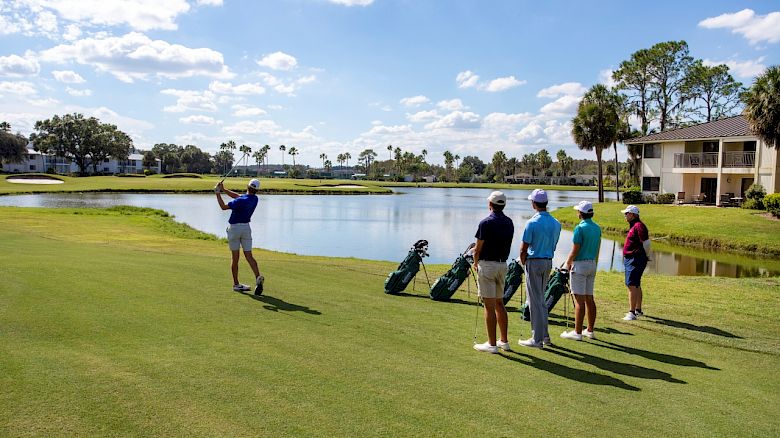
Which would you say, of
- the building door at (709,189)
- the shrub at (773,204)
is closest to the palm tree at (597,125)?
the building door at (709,189)

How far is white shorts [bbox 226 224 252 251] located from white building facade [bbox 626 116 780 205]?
4382cm

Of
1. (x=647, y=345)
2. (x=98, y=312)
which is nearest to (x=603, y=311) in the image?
(x=647, y=345)

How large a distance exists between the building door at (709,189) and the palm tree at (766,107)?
34.4ft

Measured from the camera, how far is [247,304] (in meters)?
10.4

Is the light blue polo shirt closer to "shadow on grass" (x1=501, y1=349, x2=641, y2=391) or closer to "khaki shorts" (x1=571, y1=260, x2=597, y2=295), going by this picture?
"khaki shorts" (x1=571, y1=260, x2=597, y2=295)

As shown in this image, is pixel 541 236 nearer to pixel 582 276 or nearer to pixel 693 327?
pixel 582 276

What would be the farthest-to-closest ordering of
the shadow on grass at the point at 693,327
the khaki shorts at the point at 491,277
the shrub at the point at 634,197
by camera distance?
the shrub at the point at 634,197 → the shadow on grass at the point at 693,327 → the khaki shorts at the point at 491,277

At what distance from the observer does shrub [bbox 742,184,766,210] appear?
4156cm

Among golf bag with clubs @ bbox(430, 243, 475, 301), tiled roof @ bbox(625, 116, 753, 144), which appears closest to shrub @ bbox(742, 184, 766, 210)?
tiled roof @ bbox(625, 116, 753, 144)

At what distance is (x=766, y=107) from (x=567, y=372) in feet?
130

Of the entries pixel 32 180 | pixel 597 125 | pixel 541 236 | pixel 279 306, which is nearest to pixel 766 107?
pixel 597 125

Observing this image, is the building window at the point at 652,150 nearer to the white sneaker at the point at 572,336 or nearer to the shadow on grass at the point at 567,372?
the white sneaker at the point at 572,336

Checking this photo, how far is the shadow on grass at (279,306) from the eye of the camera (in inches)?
398

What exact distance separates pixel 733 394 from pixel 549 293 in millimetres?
4223
